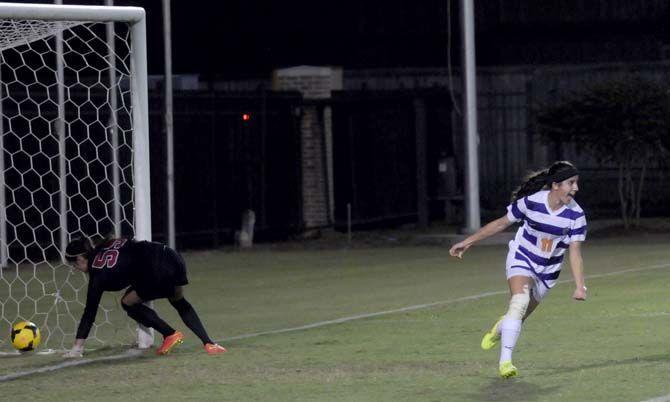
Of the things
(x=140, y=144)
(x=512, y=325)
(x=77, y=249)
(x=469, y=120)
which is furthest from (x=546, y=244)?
(x=469, y=120)

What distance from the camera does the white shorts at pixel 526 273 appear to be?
1120cm

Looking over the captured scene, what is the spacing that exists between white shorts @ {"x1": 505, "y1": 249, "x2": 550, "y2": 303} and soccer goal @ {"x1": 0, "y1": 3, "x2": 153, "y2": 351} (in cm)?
382

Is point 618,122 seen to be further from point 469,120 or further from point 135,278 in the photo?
point 135,278

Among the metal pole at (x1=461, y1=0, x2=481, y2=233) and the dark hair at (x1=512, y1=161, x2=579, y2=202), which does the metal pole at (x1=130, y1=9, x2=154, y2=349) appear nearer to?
the dark hair at (x1=512, y1=161, x2=579, y2=202)

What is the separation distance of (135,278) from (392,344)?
7.36ft

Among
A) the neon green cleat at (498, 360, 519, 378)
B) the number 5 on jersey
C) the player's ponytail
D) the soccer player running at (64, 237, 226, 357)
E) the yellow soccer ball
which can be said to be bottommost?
the neon green cleat at (498, 360, 519, 378)

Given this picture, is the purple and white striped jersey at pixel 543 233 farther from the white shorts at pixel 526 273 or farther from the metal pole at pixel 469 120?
the metal pole at pixel 469 120

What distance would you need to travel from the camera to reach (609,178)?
29766mm

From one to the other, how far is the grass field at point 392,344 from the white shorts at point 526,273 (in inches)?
22.5

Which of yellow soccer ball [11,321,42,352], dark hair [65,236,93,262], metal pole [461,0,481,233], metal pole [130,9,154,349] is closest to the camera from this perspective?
dark hair [65,236,93,262]

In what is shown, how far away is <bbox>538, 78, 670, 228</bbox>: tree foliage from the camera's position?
25594 millimetres

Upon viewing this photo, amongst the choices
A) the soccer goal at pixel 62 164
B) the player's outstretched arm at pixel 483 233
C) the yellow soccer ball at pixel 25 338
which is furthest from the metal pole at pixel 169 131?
the player's outstretched arm at pixel 483 233

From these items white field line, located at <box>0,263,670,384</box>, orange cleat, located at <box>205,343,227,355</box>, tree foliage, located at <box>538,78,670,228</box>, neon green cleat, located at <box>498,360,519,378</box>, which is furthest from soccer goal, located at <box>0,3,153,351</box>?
tree foliage, located at <box>538,78,670,228</box>

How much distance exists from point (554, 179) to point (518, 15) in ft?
93.0
